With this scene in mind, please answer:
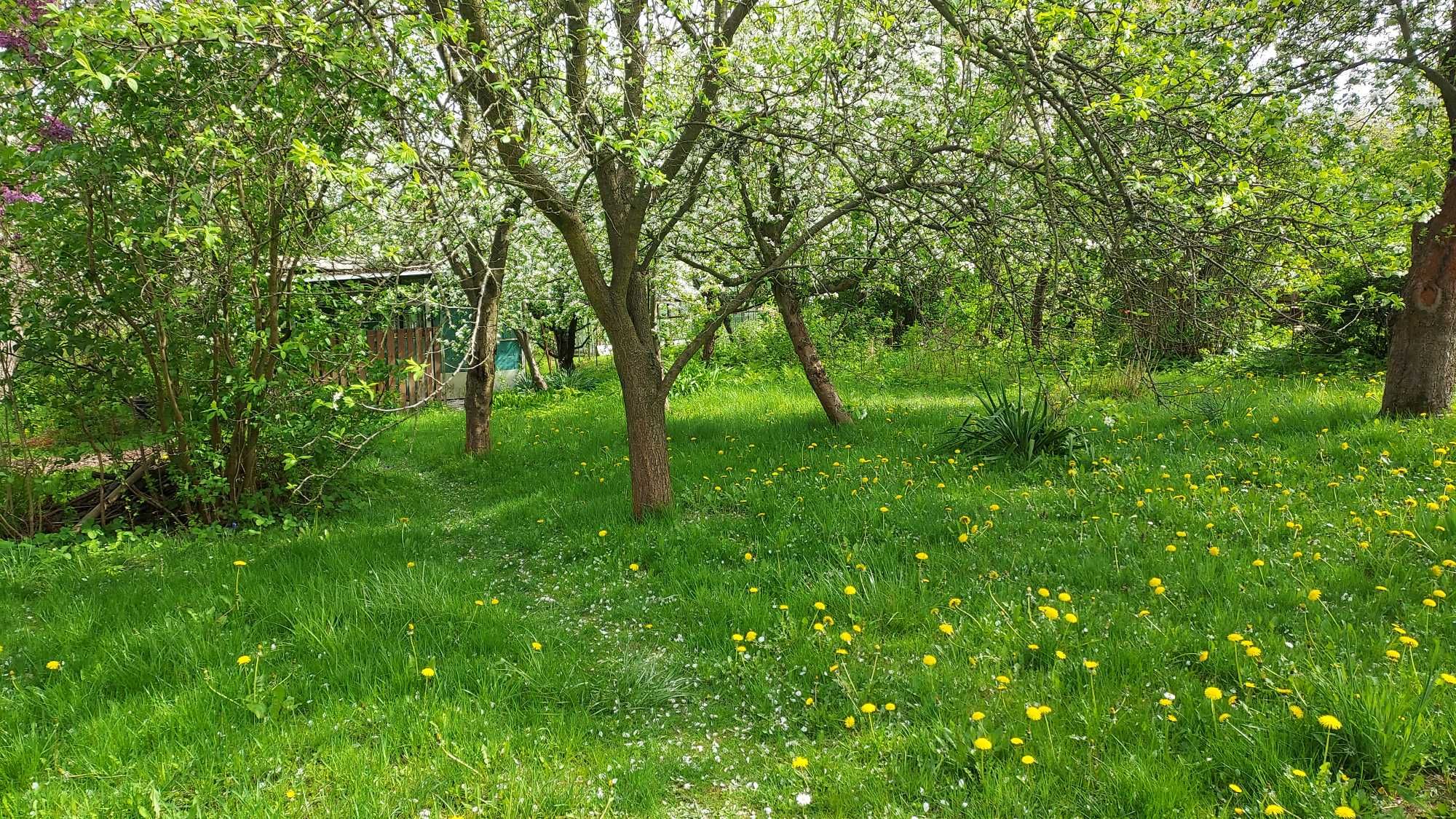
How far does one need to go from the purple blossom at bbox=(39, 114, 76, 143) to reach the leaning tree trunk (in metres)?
9.61

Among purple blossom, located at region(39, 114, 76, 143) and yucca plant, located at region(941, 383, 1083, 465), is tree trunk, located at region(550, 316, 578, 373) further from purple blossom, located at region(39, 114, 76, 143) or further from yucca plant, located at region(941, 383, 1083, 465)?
purple blossom, located at region(39, 114, 76, 143)

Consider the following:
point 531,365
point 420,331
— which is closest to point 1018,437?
point 531,365

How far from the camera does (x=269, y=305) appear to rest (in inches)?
221

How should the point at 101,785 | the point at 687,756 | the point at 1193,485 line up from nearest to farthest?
the point at 101,785 < the point at 687,756 < the point at 1193,485

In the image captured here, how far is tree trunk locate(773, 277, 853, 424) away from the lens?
7.34 metres

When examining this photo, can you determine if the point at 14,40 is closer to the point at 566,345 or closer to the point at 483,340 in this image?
the point at 483,340

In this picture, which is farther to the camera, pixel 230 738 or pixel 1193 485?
pixel 1193 485

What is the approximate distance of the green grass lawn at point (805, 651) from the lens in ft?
7.89

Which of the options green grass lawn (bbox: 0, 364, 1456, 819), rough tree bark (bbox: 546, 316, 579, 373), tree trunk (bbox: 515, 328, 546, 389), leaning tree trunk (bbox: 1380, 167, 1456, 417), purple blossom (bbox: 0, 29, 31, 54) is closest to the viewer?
green grass lawn (bbox: 0, 364, 1456, 819)

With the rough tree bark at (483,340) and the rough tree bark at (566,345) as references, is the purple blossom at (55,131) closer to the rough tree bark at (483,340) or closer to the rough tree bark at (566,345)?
the rough tree bark at (483,340)

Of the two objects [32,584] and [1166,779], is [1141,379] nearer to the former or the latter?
[1166,779]

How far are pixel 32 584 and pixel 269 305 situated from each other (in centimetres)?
233

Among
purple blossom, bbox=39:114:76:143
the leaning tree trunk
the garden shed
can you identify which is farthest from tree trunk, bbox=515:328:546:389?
the leaning tree trunk

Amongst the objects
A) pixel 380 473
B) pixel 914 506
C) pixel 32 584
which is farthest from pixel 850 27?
pixel 32 584
